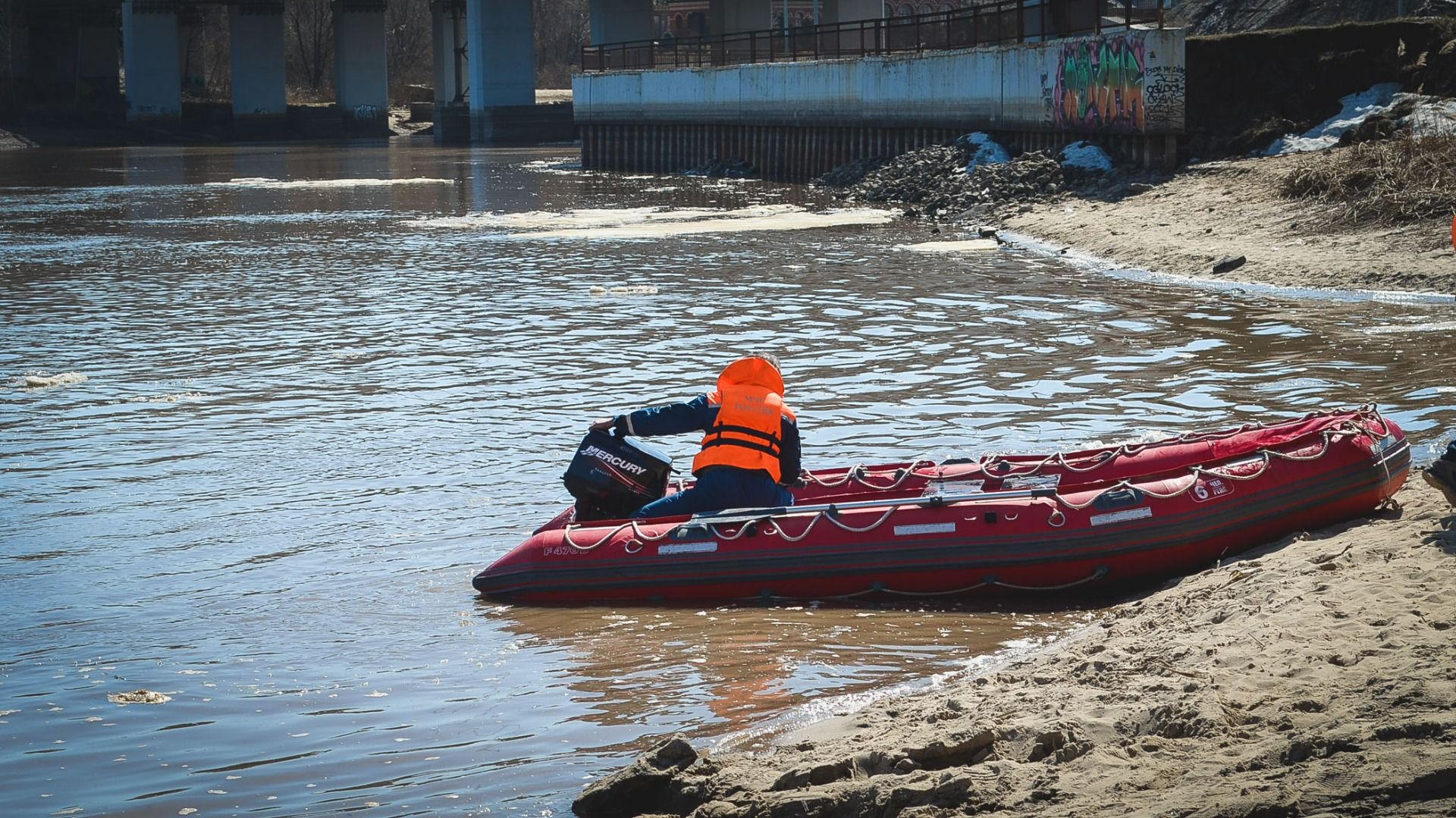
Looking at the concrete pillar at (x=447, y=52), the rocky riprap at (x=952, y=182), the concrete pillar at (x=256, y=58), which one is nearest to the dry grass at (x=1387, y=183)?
the rocky riprap at (x=952, y=182)

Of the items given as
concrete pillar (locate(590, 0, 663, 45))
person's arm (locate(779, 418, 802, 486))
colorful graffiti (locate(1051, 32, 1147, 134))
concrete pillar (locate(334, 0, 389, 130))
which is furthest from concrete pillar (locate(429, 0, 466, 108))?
person's arm (locate(779, 418, 802, 486))

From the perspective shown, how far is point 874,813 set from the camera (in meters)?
5.05

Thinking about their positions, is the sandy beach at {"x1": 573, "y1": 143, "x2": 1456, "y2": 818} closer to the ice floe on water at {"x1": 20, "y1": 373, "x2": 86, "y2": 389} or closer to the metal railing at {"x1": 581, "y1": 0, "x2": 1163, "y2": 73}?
the ice floe on water at {"x1": 20, "y1": 373, "x2": 86, "y2": 389}

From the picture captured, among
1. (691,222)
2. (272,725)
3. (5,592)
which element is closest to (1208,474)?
(272,725)

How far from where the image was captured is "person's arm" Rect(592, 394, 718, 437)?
8.84m

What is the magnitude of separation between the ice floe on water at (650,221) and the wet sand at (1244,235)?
499 centimetres

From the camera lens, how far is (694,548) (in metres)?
8.68

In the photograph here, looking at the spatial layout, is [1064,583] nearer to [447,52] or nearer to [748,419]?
[748,419]

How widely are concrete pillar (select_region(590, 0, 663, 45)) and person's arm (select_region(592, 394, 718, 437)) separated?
58617 millimetres

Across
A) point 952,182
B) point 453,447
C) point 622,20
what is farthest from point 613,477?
point 622,20

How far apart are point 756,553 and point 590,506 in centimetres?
132

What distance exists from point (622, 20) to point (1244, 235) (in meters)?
48.3

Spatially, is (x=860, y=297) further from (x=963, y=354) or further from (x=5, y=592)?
(x=5, y=592)

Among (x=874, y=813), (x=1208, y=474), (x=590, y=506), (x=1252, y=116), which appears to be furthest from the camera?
Result: (x=1252, y=116)
